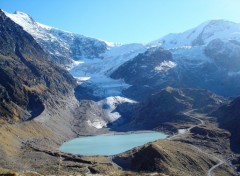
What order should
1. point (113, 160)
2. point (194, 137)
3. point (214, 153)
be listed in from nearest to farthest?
point (113, 160) < point (214, 153) < point (194, 137)

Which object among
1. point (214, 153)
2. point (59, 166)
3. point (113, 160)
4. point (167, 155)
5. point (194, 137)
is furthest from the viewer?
point (194, 137)

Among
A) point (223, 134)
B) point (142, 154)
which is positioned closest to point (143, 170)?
point (142, 154)

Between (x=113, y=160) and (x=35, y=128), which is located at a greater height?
(x=35, y=128)

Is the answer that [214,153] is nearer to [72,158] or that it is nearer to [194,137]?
[194,137]

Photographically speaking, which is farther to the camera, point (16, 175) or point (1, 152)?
point (1, 152)

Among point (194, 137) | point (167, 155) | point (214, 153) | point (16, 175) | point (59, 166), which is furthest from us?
point (194, 137)

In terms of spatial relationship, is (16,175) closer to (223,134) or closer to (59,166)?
(59,166)

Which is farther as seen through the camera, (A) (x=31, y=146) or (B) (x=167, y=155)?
(A) (x=31, y=146)

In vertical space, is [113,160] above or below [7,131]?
below

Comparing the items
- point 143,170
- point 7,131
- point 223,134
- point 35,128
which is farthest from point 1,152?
point 223,134
